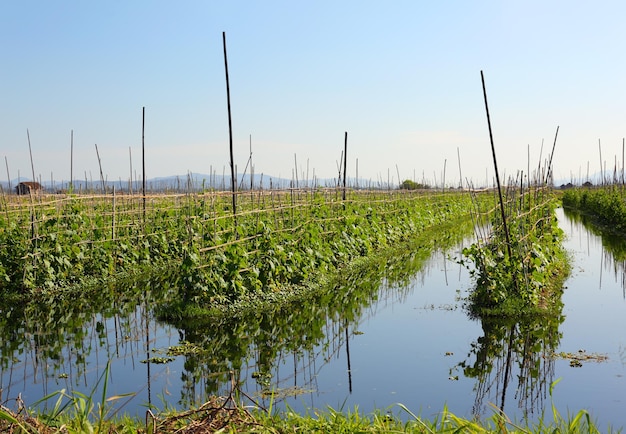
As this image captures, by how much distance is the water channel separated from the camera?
575cm

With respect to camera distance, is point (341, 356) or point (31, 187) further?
point (31, 187)

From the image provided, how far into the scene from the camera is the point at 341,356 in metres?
7.09

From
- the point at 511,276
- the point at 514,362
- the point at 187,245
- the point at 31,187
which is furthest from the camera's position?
the point at 31,187

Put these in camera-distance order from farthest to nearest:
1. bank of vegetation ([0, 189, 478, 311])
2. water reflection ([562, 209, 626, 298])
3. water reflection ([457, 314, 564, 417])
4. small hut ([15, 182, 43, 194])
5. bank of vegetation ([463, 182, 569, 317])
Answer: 1. water reflection ([562, 209, 626, 298])
2. small hut ([15, 182, 43, 194])
3. bank of vegetation ([0, 189, 478, 311])
4. bank of vegetation ([463, 182, 569, 317])
5. water reflection ([457, 314, 564, 417])

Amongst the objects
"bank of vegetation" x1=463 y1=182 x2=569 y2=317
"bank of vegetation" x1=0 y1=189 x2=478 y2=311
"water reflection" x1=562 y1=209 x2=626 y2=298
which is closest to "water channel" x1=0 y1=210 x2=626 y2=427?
"bank of vegetation" x1=463 y1=182 x2=569 y2=317

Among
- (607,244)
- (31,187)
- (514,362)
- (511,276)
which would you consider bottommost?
Answer: (514,362)

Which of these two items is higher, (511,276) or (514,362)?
(511,276)

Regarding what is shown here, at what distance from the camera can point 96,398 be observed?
5703 mm

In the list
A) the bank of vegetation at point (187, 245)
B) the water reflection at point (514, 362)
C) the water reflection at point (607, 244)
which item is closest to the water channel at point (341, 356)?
the water reflection at point (514, 362)

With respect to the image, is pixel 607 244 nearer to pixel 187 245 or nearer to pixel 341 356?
pixel 187 245

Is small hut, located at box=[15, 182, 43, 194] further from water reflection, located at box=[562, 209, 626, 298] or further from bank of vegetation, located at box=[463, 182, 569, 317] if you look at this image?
water reflection, located at box=[562, 209, 626, 298]

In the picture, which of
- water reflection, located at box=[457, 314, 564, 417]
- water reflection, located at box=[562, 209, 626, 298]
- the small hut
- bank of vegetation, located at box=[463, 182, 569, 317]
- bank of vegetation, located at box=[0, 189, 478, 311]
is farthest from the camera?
water reflection, located at box=[562, 209, 626, 298]

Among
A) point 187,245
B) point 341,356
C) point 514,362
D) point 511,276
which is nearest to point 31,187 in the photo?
point 187,245

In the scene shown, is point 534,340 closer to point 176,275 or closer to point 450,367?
point 450,367
